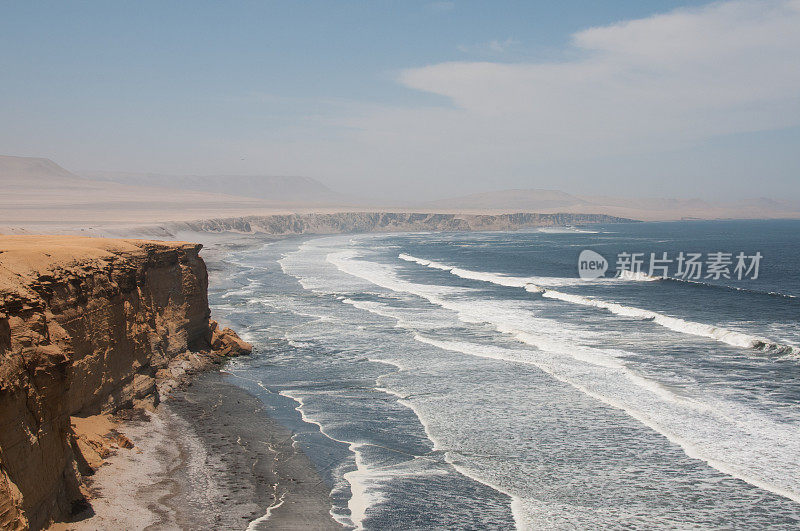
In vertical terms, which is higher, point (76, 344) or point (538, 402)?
point (76, 344)

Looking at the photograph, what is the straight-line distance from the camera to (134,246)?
18.8 meters

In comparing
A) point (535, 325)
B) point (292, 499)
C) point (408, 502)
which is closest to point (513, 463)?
point (408, 502)

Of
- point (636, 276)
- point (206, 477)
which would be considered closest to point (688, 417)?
point (206, 477)

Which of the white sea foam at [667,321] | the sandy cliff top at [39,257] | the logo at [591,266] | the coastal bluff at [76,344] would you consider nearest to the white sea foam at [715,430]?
the white sea foam at [667,321]

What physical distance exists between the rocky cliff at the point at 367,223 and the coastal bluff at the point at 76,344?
3732 inches

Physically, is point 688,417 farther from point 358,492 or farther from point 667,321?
point 667,321

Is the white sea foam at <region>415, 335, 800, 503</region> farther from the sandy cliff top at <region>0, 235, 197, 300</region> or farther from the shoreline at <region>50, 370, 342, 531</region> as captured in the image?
the sandy cliff top at <region>0, 235, 197, 300</region>

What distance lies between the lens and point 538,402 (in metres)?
17.9

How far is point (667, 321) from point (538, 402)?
15.0 metres

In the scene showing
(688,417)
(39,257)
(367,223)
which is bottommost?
(688,417)

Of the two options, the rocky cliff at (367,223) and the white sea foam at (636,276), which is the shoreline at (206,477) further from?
the rocky cliff at (367,223)

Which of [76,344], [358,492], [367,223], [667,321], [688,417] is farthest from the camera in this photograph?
[367,223]

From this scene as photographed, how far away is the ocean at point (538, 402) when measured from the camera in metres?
11.9

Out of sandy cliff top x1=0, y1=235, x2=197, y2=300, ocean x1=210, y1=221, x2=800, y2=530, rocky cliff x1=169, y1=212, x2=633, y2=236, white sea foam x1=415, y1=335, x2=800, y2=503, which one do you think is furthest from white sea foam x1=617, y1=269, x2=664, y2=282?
rocky cliff x1=169, y1=212, x2=633, y2=236
